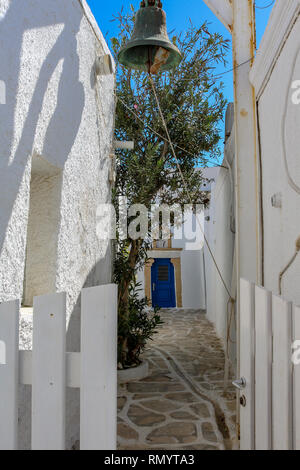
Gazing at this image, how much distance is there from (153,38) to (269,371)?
9.60ft

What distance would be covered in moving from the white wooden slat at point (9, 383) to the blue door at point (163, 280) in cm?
1649

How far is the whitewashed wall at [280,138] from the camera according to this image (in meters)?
2.33

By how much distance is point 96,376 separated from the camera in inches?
48.0

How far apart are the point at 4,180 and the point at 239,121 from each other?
2.26 metres

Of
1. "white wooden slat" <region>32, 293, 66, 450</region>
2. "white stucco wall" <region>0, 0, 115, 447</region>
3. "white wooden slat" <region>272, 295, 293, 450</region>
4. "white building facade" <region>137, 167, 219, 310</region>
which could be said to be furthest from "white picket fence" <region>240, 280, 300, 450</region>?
"white building facade" <region>137, 167, 219, 310</region>

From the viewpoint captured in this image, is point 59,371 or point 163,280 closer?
point 59,371

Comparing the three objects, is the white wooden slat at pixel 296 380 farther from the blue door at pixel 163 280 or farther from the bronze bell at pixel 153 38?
the blue door at pixel 163 280

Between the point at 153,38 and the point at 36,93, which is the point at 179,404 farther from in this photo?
the point at 153,38

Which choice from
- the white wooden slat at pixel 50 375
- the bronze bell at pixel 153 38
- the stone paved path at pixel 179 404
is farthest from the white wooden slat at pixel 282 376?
the bronze bell at pixel 153 38

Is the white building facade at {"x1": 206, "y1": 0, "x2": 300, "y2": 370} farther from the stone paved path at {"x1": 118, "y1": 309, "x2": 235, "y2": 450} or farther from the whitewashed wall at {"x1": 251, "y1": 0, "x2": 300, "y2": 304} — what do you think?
the stone paved path at {"x1": 118, "y1": 309, "x2": 235, "y2": 450}

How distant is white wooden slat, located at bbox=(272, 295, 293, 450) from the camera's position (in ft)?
4.34

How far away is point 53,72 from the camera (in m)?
2.93

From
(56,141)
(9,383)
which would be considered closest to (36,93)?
(56,141)

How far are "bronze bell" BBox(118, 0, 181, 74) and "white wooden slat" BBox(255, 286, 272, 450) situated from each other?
2608 millimetres
